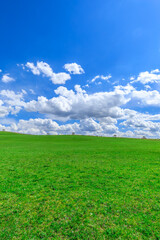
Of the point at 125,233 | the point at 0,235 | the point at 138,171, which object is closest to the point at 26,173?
the point at 0,235

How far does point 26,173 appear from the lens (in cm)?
1095

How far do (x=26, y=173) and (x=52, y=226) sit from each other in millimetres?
7003

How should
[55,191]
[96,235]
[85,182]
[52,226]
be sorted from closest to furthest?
[96,235]
[52,226]
[55,191]
[85,182]

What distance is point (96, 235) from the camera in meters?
4.60

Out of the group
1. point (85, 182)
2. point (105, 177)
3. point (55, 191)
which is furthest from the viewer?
point (105, 177)

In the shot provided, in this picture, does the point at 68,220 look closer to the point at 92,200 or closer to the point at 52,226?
the point at 52,226

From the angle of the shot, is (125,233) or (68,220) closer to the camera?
(125,233)

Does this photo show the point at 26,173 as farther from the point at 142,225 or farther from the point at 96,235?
the point at 142,225

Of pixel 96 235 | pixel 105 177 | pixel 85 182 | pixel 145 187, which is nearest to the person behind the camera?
pixel 96 235

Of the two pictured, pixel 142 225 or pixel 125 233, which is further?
pixel 142 225

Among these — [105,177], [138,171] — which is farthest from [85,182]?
[138,171]

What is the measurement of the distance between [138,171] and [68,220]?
334 inches

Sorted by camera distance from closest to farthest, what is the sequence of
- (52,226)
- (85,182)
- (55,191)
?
(52,226)
(55,191)
(85,182)

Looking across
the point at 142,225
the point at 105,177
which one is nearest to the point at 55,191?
the point at 105,177
